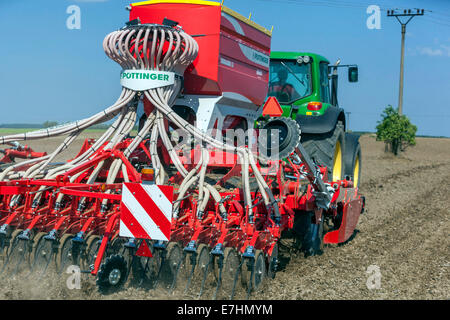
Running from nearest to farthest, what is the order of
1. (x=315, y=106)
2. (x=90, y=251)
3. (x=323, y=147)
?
(x=90, y=251), (x=323, y=147), (x=315, y=106)

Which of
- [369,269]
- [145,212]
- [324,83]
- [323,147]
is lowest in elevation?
[369,269]

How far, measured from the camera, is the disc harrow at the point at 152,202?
4637mm

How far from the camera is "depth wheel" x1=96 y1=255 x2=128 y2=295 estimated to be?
14.4 ft

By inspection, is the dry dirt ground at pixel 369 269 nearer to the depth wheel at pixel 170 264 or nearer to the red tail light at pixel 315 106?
the depth wheel at pixel 170 264

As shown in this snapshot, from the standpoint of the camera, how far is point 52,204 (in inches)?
213

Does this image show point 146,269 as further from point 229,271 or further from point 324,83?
point 324,83

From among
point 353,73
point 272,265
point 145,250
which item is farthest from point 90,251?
point 353,73

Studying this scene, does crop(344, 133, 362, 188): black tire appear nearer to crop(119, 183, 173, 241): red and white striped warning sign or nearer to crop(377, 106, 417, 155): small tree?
crop(119, 183, 173, 241): red and white striped warning sign

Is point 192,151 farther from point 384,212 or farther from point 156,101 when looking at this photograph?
point 384,212

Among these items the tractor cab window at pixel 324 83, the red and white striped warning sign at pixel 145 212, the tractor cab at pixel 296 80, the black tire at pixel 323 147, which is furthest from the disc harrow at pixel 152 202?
the tractor cab window at pixel 324 83

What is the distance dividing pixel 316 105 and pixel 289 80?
0.78 m

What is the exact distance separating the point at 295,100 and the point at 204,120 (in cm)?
250

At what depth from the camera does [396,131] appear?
26578 millimetres
